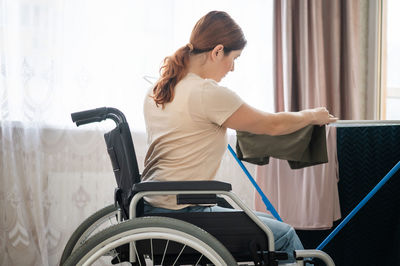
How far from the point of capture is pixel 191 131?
1291 millimetres

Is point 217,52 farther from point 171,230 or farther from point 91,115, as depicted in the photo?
point 171,230

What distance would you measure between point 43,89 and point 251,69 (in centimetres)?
112

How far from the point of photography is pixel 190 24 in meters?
2.41

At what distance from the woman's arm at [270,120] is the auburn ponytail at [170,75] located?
194 millimetres

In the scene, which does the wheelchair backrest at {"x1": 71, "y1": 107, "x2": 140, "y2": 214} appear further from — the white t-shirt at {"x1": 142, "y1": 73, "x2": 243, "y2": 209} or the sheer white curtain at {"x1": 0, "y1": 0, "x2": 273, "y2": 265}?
the sheer white curtain at {"x1": 0, "y1": 0, "x2": 273, "y2": 265}

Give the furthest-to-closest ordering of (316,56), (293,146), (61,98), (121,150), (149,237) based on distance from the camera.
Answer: (316,56)
(61,98)
(293,146)
(121,150)
(149,237)

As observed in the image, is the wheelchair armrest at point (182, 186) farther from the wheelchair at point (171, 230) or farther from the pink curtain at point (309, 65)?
the pink curtain at point (309, 65)

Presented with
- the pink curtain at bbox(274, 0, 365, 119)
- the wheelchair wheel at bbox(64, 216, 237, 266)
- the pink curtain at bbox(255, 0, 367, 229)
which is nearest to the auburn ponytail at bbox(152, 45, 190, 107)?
the wheelchair wheel at bbox(64, 216, 237, 266)

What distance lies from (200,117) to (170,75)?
18 centimetres

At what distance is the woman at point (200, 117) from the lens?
1264 mm

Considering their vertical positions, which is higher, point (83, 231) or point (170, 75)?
point (170, 75)

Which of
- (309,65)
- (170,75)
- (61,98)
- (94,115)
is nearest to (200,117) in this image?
(170,75)

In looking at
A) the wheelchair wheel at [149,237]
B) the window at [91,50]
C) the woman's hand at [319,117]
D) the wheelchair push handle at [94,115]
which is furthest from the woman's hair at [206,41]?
the window at [91,50]

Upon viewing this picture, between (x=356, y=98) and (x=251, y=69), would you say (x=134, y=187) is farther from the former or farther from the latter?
(x=356, y=98)
